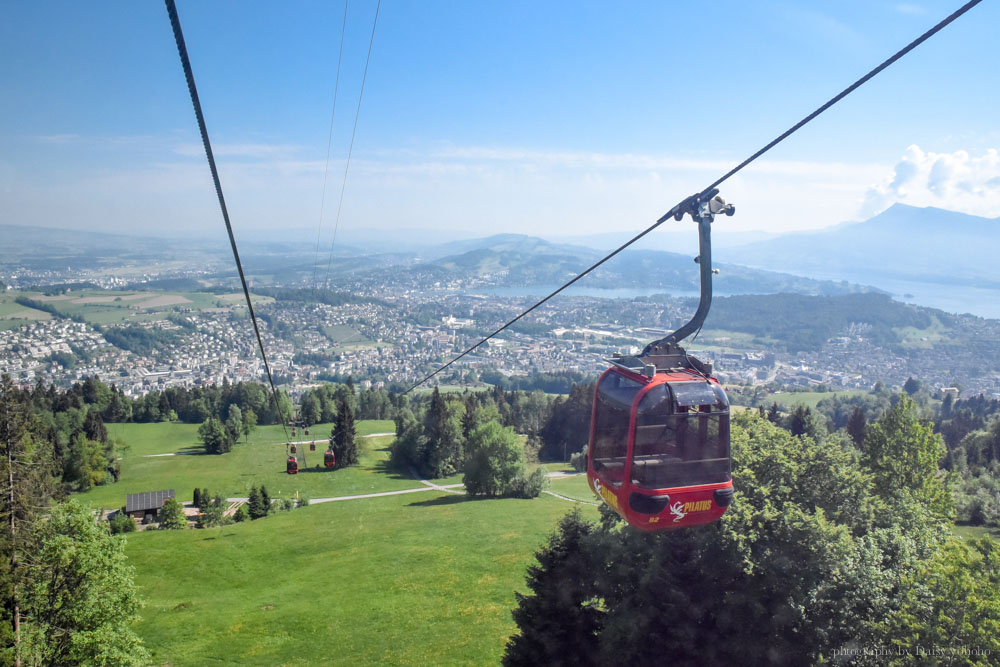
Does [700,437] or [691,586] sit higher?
[700,437]

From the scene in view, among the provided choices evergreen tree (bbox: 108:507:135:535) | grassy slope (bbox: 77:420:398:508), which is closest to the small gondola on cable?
evergreen tree (bbox: 108:507:135:535)

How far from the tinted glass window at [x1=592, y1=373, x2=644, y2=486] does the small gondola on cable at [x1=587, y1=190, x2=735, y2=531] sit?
0.7 inches

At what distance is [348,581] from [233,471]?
135 feet

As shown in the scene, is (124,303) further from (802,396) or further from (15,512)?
(802,396)

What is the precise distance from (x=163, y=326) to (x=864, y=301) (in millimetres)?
219308

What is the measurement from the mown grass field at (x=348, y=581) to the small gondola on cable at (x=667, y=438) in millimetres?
10321

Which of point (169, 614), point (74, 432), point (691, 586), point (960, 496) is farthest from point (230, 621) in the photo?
point (74, 432)

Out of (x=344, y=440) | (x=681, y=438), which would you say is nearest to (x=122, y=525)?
(x=344, y=440)

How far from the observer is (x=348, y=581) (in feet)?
82.7

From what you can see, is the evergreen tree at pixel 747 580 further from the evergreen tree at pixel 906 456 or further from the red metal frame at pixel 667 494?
the evergreen tree at pixel 906 456

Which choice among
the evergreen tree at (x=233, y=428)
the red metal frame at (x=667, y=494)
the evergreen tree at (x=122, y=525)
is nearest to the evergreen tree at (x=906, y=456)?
the red metal frame at (x=667, y=494)

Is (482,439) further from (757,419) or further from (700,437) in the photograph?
(700,437)

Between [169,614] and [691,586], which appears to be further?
[169,614]

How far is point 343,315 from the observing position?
200 metres
